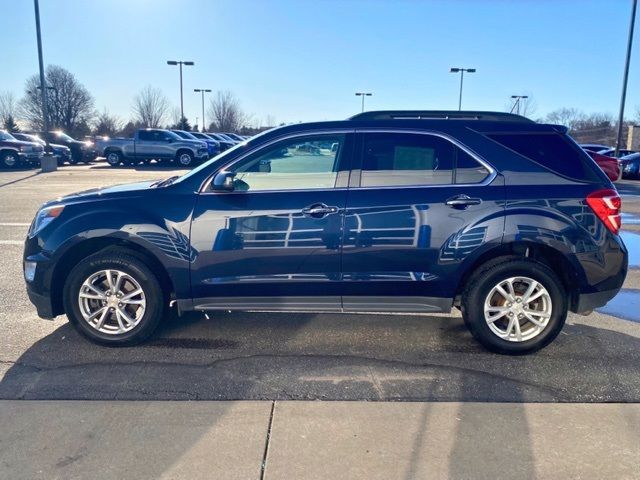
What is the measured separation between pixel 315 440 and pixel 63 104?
85.0 m

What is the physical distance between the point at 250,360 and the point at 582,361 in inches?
103

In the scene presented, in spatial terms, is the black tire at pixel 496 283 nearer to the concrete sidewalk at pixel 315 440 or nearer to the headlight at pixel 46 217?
the concrete sidewalk at pixel 315 440

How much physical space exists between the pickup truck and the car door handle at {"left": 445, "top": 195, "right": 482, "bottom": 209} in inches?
972

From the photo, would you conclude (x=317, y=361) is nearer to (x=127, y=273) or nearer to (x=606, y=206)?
(x=127, y=273)

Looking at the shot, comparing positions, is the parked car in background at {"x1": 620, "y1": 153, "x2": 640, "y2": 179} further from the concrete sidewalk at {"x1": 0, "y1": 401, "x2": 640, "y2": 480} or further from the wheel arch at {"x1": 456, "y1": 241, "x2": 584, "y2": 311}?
the concrete sidewalk at {"x1": 0, "y1": 401, "x2": 640, "y2": 480}

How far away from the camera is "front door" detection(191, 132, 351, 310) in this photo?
392 cm

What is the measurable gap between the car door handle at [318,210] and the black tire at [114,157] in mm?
26687

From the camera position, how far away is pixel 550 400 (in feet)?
11.0

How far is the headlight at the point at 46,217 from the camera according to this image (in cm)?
406

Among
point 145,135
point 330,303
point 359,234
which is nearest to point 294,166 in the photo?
point 359,234

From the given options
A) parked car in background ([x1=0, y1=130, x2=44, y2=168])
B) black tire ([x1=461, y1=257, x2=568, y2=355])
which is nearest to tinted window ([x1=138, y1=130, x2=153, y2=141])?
parked car in background ([x1=0, y1=130, x2=44, y2=168])

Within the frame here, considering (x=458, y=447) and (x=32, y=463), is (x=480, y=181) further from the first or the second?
(x=32, y=463)

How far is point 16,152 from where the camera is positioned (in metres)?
23.7

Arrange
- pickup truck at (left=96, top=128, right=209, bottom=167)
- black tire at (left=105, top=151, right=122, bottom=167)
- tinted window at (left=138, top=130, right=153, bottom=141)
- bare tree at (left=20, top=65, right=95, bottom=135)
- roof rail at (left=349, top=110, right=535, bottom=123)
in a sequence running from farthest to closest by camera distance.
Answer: bare tree at (left=20, top=65, right=95, bottom=135)
black tire at (left=105, top=151, right=122, bottom=167)
tinted window at (left=138, top=130, right=153, bottom=141)
pickup truck at (left=96, top=128, right=209, bottom=167)
roof rail at (left=349, top=110, right=535, bottom=123)
